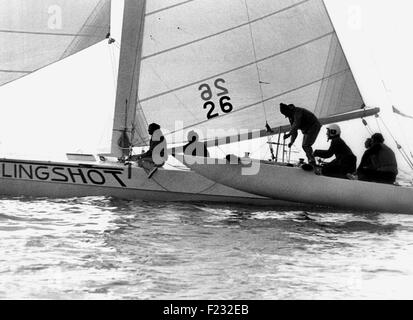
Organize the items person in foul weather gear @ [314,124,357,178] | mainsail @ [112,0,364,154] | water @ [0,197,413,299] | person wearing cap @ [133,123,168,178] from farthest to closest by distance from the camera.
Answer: mainsail @ [112,0,364,154], person in foul weather gear @ [314,124,357,178], person wearing cap @ [133,123,168,178], water @ [0,197,413,299]

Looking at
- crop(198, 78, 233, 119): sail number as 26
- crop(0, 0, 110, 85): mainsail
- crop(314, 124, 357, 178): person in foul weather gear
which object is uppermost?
crop(0, 0, 110, 85): mainsail

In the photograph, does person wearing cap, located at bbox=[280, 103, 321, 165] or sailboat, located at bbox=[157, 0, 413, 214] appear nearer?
person wearing cap, located at bbox=[280, 103, 321, 165]

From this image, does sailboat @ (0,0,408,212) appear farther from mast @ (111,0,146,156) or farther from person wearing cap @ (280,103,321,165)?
person wearing cap @ (280,103,321,165)

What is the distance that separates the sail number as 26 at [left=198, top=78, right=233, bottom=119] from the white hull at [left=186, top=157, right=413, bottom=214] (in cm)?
137

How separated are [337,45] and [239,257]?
290 inches

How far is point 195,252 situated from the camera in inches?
415

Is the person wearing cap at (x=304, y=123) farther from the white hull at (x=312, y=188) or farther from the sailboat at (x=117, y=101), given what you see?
the sailboat at (x=117, y=101)

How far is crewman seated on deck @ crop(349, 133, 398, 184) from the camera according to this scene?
15.1 meters

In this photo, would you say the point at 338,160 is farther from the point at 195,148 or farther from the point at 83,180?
the point at 83,180

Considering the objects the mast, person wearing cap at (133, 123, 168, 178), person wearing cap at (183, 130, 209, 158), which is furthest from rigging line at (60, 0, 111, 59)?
person wearing cap at (183, 130, 209, 158)

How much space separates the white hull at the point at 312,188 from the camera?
1509 centimetres

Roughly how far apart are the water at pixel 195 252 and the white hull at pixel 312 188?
29cm

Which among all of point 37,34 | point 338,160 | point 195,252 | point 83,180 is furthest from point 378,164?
point 37,34

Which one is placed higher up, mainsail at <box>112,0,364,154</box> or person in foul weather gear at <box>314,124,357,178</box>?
mainsail at <box>112,0,364,154</box>
